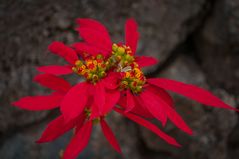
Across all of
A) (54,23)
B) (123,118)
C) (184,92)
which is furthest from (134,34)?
(123,118)

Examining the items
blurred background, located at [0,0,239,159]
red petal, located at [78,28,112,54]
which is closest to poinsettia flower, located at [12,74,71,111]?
red petal, located at [78,28,112,54]

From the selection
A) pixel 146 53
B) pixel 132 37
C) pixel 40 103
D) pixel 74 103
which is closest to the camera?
pixel 74 103

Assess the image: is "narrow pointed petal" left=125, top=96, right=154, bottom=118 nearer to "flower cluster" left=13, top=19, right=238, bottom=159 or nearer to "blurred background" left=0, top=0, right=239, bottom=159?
"flower cluster" left=13, top=19, right=238, bottom=159

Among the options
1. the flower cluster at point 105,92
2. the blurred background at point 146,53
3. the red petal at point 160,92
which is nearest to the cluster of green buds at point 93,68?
the flower cluster at point 105,92

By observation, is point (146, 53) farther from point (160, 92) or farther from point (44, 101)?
point (44, 101)

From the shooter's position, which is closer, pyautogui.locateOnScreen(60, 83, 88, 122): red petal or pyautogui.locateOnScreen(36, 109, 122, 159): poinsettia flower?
pyautogui.locateOnScreen(60, 83, 88, 122): red petal

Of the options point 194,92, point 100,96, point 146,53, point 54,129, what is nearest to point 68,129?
point 54,129
